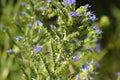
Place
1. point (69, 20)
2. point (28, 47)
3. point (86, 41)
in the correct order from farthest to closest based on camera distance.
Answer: point (28, 47) < point (86, 41) < point (69, 20)

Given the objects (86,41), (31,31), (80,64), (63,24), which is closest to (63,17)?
(63,24)

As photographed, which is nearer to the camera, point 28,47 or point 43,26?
point 43,26

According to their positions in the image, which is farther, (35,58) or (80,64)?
(80,64)

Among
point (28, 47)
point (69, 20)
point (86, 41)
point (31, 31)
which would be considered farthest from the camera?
point (31, 31)

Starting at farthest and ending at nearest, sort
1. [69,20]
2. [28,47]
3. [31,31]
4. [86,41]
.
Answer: [31,31] → [28,47] → [86,41] → [69,20]

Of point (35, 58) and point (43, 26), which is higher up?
point (43, 26)

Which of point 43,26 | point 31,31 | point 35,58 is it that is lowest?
point 35,58

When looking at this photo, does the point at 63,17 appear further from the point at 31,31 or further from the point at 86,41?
the point at 31,31

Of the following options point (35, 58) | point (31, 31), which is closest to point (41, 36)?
point (31, 31)

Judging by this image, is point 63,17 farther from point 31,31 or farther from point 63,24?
point 31,31
